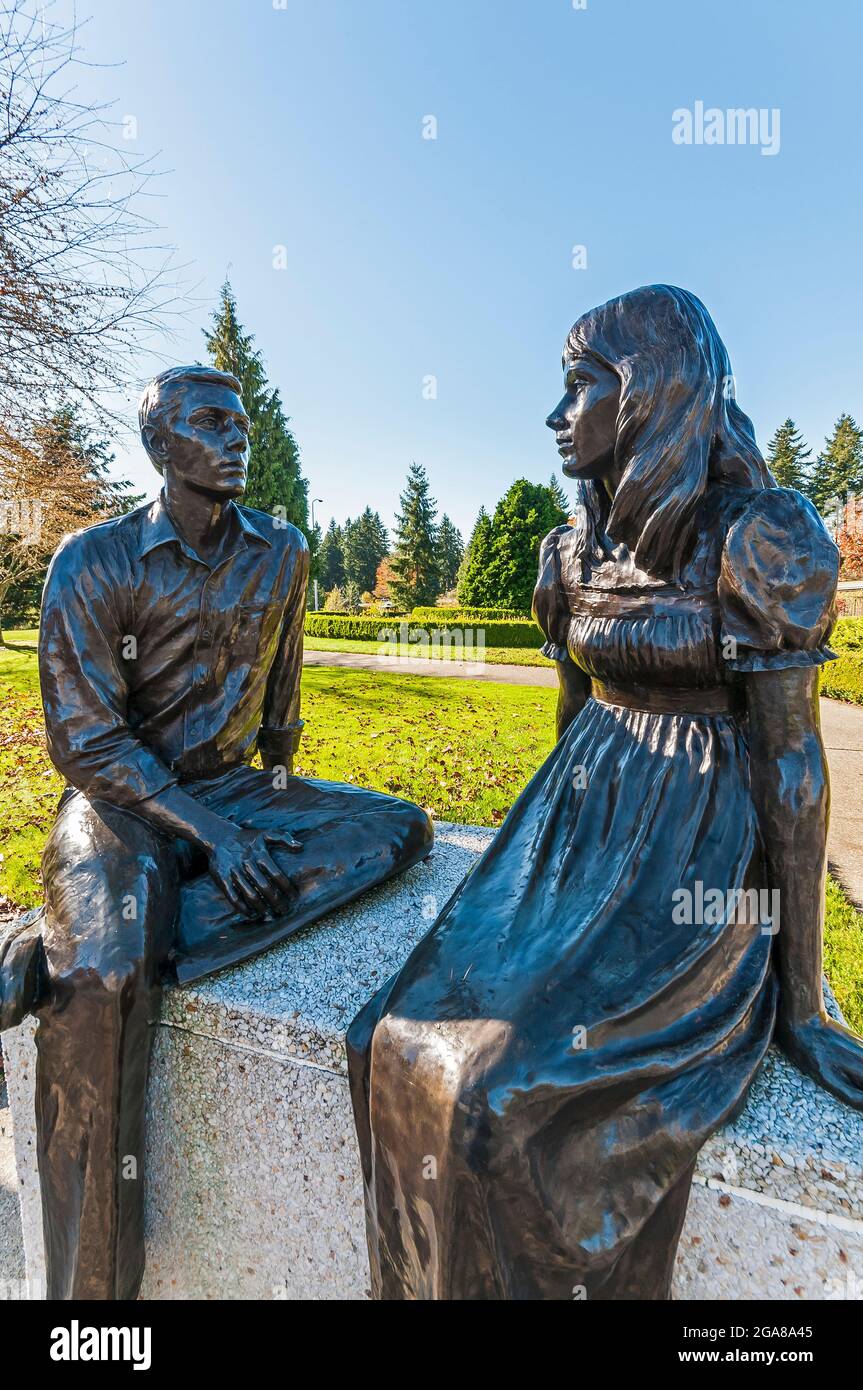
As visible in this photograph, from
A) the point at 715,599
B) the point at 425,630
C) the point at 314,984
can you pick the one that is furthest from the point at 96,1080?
the point at 425,630

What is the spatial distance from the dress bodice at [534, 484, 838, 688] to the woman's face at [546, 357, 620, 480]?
248mm

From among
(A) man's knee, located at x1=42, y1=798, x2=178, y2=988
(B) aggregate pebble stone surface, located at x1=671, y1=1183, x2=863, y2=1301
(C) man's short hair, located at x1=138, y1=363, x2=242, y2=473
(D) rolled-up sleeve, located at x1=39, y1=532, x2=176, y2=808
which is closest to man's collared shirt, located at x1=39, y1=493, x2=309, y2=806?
(D) rolled-up sleeve, located at x1=39, y1=532, x2=176, y2=808

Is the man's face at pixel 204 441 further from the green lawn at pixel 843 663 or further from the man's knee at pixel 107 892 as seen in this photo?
the green lawn at pixel 843 663

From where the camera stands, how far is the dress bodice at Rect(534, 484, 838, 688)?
5.57 feet

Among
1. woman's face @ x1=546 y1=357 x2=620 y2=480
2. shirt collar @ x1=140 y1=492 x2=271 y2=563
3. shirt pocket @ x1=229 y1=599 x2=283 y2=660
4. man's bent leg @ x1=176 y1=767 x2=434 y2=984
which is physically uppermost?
woman's face @ x1=546 y1=357 x2=620 y2=480

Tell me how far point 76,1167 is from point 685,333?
281cm

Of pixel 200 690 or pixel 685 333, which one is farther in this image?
pixel 200 690

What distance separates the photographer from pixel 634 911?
1795mm

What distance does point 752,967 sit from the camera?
1765 mm

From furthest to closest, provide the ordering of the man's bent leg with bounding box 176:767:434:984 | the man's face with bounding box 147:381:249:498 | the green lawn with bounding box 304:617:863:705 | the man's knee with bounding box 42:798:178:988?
1. the green lawn with bounding box 304:617:863:705
2. the man's face with bounding box 147:381:249:498
3. the man's bent leg with bounding box 176:767:434:984
4. the man's knee with bounding box 42:798:178:988

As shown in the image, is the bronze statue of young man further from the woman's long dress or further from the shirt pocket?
the woman's long dress

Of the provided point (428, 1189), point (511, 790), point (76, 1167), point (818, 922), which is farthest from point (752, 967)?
point (511, 790)

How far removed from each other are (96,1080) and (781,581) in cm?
223
